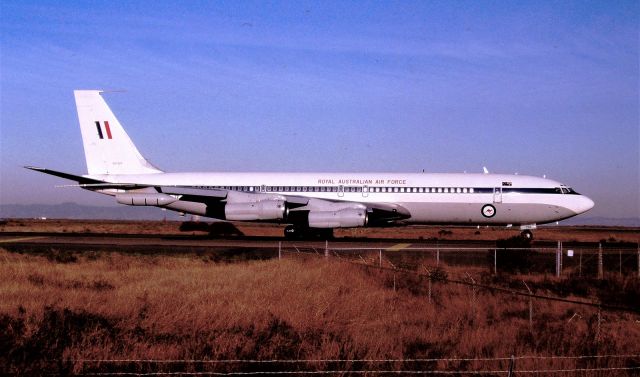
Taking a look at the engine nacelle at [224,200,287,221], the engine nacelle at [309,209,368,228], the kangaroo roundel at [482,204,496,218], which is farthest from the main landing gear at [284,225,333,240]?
the kangaroo roundel at [482,204,496,218]

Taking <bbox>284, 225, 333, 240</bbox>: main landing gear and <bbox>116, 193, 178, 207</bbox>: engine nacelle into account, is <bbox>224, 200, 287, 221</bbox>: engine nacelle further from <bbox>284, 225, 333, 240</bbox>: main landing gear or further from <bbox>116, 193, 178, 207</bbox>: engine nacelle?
<bbox>116, 193, 178, 207</bbox>: engine nacelle

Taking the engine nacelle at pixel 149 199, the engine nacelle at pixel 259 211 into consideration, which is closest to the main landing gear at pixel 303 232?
the engine nacelle at pixel 259 211

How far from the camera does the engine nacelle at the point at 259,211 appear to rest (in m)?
38.3

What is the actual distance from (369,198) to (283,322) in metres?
26.1

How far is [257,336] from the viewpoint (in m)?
13.2

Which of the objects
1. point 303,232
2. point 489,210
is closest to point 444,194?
point 489,210

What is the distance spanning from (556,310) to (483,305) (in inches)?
74.0

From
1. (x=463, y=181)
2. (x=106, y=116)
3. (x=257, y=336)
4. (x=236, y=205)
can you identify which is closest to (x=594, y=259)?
(x=463, y=181)

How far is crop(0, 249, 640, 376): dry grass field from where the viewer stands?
11.5m

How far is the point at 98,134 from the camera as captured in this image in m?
44.1

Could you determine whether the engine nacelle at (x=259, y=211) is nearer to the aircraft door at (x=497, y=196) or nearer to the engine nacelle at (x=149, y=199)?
the engine nacelle at (x=149, y=199)

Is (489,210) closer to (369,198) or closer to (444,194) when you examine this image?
(444,194)

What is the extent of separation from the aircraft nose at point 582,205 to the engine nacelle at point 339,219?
12601mm

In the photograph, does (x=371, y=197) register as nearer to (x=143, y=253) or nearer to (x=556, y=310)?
(x=143, y=253)
